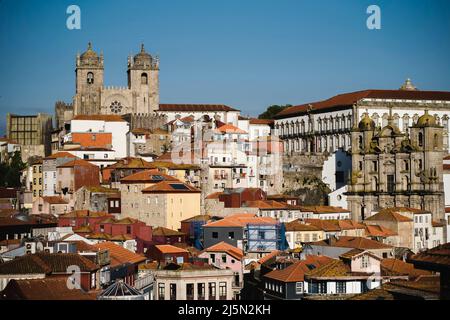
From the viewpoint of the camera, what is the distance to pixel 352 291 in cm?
3064

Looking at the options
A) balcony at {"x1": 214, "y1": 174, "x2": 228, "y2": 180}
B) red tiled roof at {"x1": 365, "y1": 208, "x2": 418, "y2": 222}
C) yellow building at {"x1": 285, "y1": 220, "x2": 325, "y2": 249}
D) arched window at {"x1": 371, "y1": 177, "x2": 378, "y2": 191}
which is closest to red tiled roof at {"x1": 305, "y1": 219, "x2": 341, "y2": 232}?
yellow building at {"x1": 285, "y1": 220, "x2": 325, "y2": 249}

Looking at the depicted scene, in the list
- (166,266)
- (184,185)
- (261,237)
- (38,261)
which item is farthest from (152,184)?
(38,261)

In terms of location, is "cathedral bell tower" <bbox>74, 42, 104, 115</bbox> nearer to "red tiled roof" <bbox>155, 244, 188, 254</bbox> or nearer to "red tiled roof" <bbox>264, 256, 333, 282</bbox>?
"red tiled roof" <bbox>155, 244, 188, 254</bbox>

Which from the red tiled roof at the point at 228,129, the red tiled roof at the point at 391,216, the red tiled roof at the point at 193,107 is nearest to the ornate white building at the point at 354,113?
the red tiled roof at the point at 193,107

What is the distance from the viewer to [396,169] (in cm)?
6225

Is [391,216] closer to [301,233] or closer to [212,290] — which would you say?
[301,233]

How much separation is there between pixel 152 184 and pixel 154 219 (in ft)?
6.23

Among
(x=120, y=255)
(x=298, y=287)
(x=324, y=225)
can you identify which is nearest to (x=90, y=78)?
(x=324, y=225)

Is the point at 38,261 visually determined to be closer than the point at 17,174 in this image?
Yes

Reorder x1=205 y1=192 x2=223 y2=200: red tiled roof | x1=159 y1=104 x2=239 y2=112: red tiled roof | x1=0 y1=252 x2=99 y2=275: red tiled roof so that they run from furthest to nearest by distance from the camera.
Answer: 1. x1=159 y1=104 x2=239 y2=112: red tiled roof
2. x1=205 y1=192 x2=223 y2=200: red tiled roof
3. x1=0 y1=252 x2=99 y2=275: red tiled roof

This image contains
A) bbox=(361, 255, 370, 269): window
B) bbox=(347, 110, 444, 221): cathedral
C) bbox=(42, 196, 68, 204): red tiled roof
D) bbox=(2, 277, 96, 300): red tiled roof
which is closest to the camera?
bbox=(2, 277, 96, 300): red tiled roof

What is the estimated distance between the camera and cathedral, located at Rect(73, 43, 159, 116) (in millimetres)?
77000
